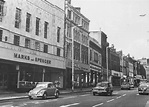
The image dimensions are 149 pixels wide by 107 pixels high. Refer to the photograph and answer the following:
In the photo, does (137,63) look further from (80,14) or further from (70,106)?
(70,106)

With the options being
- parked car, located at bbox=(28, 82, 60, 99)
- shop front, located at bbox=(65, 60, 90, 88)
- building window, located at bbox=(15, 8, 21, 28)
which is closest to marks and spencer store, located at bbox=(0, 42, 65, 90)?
building window, located at bbox=(15, 8, 21, 28)

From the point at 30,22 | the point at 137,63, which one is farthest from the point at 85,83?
the point at 137,63

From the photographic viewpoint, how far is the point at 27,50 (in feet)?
108

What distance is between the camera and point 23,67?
33000mm

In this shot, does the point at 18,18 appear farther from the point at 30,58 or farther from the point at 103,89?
the point at 103,89

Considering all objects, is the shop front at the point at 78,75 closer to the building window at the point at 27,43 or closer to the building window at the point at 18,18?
the building window at the point at 27,43

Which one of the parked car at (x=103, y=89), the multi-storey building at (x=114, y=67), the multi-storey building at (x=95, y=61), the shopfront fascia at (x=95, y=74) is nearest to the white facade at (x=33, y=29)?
the parked car at (x=103, y=89)

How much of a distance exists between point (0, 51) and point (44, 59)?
10020 mm

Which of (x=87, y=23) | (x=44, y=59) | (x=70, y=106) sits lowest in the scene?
(x=70, y=106)

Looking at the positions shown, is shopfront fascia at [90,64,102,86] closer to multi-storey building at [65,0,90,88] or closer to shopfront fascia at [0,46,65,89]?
multi-storey building at [65,0,90,88]

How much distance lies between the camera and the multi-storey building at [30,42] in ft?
98.4

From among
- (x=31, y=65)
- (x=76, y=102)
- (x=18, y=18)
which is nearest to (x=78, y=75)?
(x=31, y=65)

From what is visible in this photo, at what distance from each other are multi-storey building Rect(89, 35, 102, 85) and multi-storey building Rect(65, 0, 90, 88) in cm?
368

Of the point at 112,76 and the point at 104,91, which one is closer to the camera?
the point at 104,91
